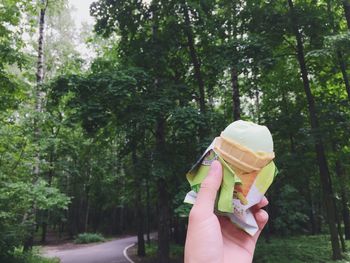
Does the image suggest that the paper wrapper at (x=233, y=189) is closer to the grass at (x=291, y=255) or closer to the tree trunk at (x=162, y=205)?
the tree trunk at (x=162, y=205)

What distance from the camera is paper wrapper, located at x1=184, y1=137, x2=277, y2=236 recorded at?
1844 mm

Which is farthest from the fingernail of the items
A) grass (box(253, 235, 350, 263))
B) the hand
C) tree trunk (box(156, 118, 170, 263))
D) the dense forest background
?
grass (box(253, 235, 350, 263))

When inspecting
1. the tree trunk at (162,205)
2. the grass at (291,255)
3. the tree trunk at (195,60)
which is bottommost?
the grass at (291,255)

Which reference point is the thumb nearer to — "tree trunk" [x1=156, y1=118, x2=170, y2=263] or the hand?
the hand

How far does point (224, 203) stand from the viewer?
5.99ft

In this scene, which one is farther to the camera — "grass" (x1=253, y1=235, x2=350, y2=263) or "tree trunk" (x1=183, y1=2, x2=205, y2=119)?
"grass" (x1=253, y1=235, x2=350, y2=263)

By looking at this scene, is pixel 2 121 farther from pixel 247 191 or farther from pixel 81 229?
pixel 81 229

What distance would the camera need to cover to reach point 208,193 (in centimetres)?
182

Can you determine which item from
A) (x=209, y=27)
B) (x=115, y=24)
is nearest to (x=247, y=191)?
(x=209, y=27)

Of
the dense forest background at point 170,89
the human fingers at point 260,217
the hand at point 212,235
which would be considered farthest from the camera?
the dense forest background at point 170,89

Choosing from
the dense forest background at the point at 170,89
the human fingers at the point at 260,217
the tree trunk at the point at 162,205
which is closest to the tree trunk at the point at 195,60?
the dense forest background at the point at 170,89

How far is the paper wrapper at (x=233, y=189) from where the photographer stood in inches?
72.6

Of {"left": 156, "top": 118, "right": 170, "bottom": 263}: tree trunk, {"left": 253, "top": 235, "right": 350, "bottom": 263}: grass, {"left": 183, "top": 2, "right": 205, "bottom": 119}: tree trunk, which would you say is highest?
{"left": 183, "top": 2, "right": 205, "bottom": 119}: tree trunk

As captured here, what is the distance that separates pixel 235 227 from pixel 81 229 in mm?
40807
